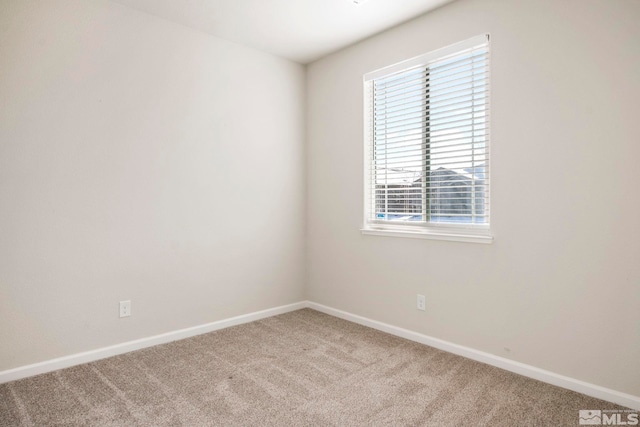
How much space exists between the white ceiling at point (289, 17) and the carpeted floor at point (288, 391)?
103 inches

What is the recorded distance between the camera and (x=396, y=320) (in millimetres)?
3209

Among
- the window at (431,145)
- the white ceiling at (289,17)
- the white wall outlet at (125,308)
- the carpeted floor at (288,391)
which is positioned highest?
the white ceiling at (289,17)

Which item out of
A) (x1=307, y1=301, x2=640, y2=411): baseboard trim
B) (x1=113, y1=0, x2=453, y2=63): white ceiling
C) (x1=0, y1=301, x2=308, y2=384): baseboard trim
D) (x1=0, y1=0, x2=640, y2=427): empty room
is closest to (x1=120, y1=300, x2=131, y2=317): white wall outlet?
(x1=0, y1=0, x2=640, y2=427): empty room

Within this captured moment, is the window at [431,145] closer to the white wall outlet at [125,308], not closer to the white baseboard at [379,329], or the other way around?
the white baseboard at [379,329]

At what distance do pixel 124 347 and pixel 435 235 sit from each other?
2.53 m

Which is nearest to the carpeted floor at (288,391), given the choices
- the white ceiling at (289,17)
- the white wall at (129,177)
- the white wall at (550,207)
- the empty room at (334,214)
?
the empty room at (334,214)

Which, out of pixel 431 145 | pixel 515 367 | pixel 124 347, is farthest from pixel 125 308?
pixel 515 367

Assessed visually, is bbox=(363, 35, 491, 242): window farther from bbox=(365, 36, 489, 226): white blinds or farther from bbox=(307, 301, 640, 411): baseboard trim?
bbox=(307, 301, 640, 411): baseboard trim

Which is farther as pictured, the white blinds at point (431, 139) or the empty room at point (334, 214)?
the white blinds at point (431, 139)

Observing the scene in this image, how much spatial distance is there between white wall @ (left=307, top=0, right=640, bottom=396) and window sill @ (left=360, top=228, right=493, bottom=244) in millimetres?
54

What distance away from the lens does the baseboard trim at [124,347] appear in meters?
2.39

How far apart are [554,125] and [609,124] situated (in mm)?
275

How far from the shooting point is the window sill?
8.65ft

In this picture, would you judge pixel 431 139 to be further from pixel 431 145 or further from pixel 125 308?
pixel 125 308
